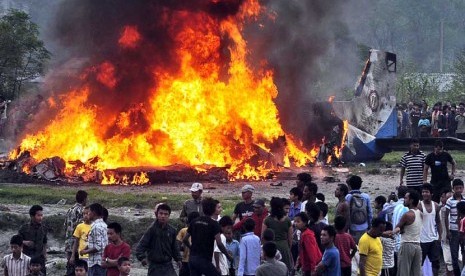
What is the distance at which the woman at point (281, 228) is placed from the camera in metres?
12.4

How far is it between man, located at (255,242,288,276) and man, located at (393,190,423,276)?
126 inches

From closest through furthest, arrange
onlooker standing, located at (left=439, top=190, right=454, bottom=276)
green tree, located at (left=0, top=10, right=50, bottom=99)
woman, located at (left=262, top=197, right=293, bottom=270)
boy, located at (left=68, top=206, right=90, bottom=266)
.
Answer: woman, located at (left=262, top=197, right=293, bottom=270) < boy, located at (left=68, top=206, right=90, bottom=266) < onlooker standing, located at (left=439, top=190, right=454, bottom=276) < green tree, located at (left=0, top=10, right=50, bottom=99)

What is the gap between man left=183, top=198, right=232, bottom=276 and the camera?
11.9 meters

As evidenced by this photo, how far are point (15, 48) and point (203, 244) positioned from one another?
28974mm

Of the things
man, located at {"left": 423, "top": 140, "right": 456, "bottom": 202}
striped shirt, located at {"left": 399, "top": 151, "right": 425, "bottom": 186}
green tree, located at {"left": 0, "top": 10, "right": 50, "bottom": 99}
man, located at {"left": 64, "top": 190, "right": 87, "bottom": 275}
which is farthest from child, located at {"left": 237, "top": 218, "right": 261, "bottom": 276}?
green tree, located at {"left": 0, "top": 10, "right": 50, "bottom": 99}

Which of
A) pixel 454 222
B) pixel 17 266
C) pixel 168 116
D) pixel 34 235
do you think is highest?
pixel 168 116

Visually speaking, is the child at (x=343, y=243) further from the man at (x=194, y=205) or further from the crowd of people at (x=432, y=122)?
the crowd of people at (x=432, y=122)

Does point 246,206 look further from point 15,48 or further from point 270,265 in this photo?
point 15,48

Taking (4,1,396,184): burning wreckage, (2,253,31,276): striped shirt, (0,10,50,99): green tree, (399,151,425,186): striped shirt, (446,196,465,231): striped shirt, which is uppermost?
(0,10,50,99): green tree

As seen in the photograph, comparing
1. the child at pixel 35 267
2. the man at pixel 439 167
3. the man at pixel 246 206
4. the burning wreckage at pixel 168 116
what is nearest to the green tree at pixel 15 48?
the burning wreckage at pixel 168 116

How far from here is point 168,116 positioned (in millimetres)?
27422

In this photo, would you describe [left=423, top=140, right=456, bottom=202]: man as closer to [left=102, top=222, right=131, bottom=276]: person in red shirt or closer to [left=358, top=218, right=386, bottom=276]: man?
[left=358, top=218, right=386, bottom=276]: man

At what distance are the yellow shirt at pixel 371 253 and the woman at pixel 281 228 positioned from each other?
36.3 inches

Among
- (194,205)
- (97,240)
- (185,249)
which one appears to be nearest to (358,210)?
(194,205)
